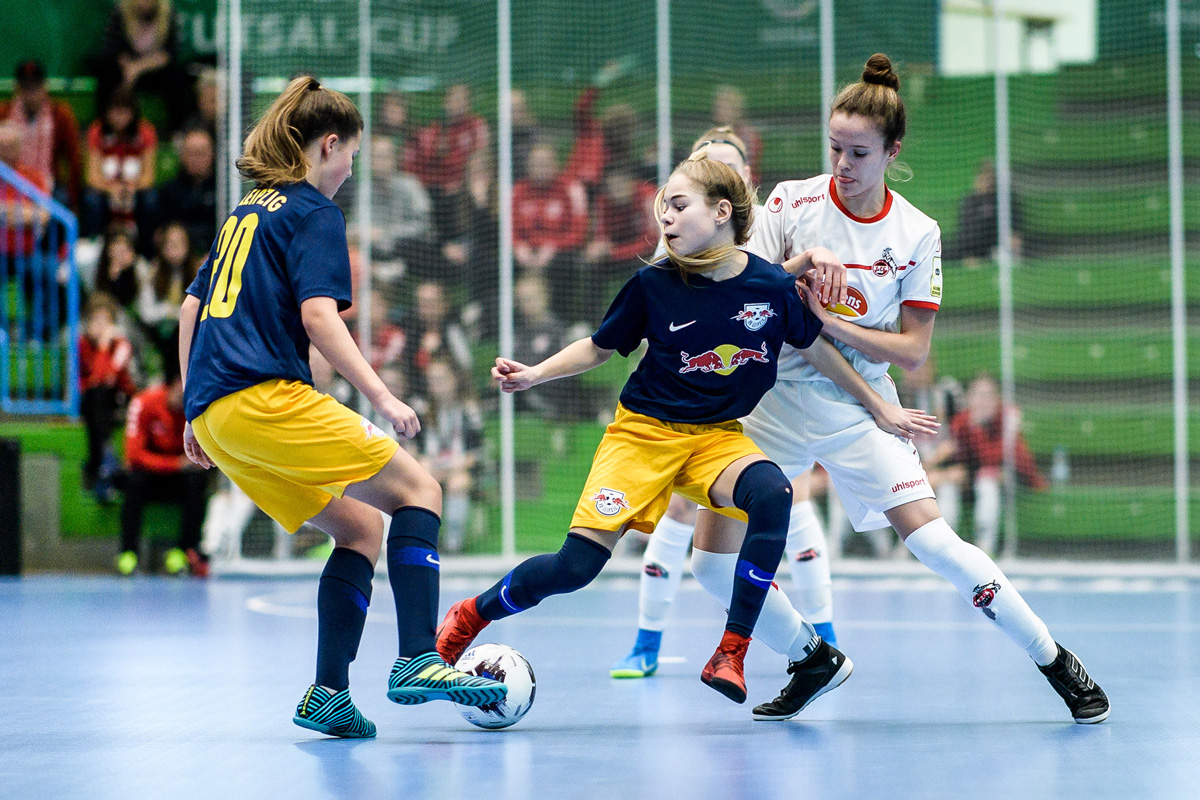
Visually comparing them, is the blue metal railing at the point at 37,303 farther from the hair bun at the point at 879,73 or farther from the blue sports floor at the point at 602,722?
the hair bun at the point at 879,73

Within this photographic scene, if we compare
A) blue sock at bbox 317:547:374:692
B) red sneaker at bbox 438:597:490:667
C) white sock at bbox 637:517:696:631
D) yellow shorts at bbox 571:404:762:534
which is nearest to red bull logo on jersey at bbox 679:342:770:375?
yellow shorts at bbox 571:404:762:534

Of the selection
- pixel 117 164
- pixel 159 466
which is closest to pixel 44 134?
pixel 117 164

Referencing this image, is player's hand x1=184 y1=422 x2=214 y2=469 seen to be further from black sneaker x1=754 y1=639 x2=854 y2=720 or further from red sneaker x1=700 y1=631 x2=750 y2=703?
black sneaker x1=754 y1=639 x2=854 y2=720

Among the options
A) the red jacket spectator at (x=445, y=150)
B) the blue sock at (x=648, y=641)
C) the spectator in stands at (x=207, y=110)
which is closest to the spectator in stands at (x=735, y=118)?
the red jacket spectator at (x=445, y=150)

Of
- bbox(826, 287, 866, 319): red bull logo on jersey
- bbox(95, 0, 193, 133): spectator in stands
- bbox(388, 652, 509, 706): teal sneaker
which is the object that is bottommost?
bbox(388, 652, 509, 706): teal sneaker

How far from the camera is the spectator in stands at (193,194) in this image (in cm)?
957

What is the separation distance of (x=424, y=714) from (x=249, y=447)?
1.02m

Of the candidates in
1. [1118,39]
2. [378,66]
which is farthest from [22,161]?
[1118,39]

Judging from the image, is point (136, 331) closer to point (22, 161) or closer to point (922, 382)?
point (22, 161)

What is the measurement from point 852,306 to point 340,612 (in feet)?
5.16

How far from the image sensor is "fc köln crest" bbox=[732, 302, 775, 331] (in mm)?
3285

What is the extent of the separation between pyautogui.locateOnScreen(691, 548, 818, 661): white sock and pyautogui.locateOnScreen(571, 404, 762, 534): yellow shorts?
0.74 feet

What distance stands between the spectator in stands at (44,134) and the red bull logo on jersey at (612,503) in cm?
835

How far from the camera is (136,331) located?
931 cm
